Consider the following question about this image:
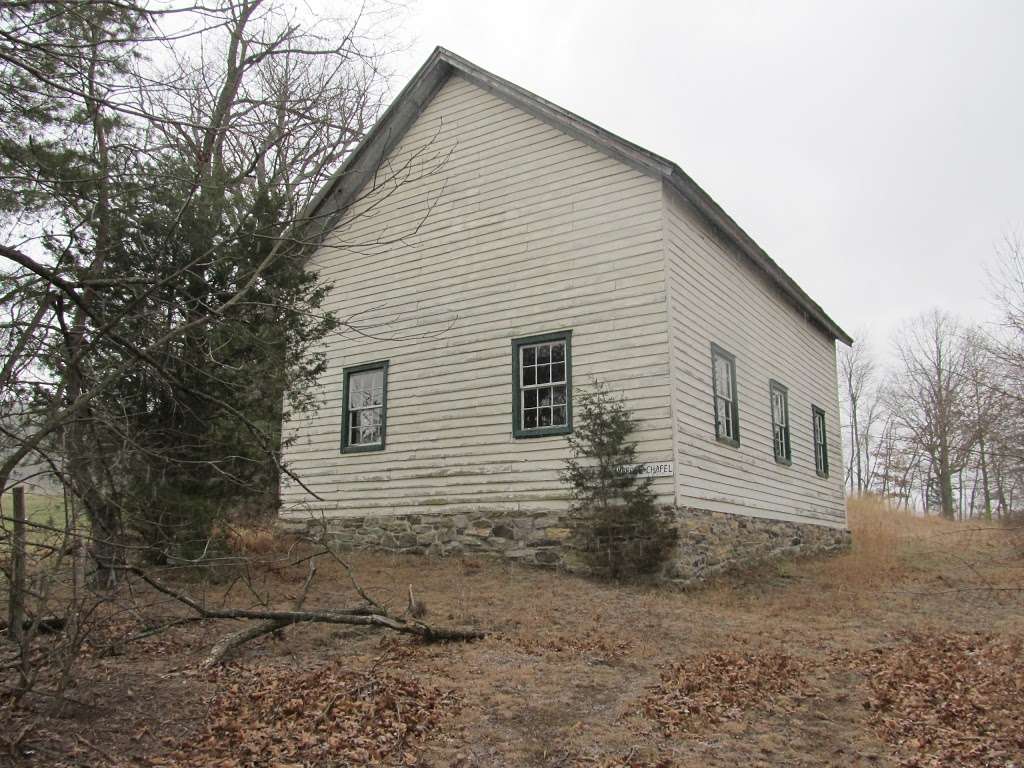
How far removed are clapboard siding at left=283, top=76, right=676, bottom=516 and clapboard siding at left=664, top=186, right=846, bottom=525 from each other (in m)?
0.51

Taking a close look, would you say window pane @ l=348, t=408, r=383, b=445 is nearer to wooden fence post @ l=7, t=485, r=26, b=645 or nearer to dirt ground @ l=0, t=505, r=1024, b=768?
dirt ground @ l=0, t=505, r=1024, b=768

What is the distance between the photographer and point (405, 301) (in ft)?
50.4

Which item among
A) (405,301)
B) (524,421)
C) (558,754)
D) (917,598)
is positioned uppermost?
(405,301)

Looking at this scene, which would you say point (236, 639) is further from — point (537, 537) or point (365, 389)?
point (365, 389)

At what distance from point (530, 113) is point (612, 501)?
6899 mm

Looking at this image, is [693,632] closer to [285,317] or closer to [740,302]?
[285,317]

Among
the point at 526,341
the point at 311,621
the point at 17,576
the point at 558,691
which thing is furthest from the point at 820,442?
the point at 17,576

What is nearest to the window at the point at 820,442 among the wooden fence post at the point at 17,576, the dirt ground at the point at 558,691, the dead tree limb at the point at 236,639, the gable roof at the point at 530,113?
the gable roof at the point at 530,113

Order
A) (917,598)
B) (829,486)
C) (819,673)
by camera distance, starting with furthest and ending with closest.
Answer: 1. (829,486)
2. (917,598)
3. (819,673)

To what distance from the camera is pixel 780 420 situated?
671 inches

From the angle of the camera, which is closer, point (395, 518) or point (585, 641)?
point (585, 641)

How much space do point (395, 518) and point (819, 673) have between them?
336 inches

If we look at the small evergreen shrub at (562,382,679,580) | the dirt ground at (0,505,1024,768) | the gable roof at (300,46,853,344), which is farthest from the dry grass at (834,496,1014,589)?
the gable roof at (300,46,853,344)

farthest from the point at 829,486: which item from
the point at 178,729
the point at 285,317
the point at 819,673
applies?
the point at 178,729
